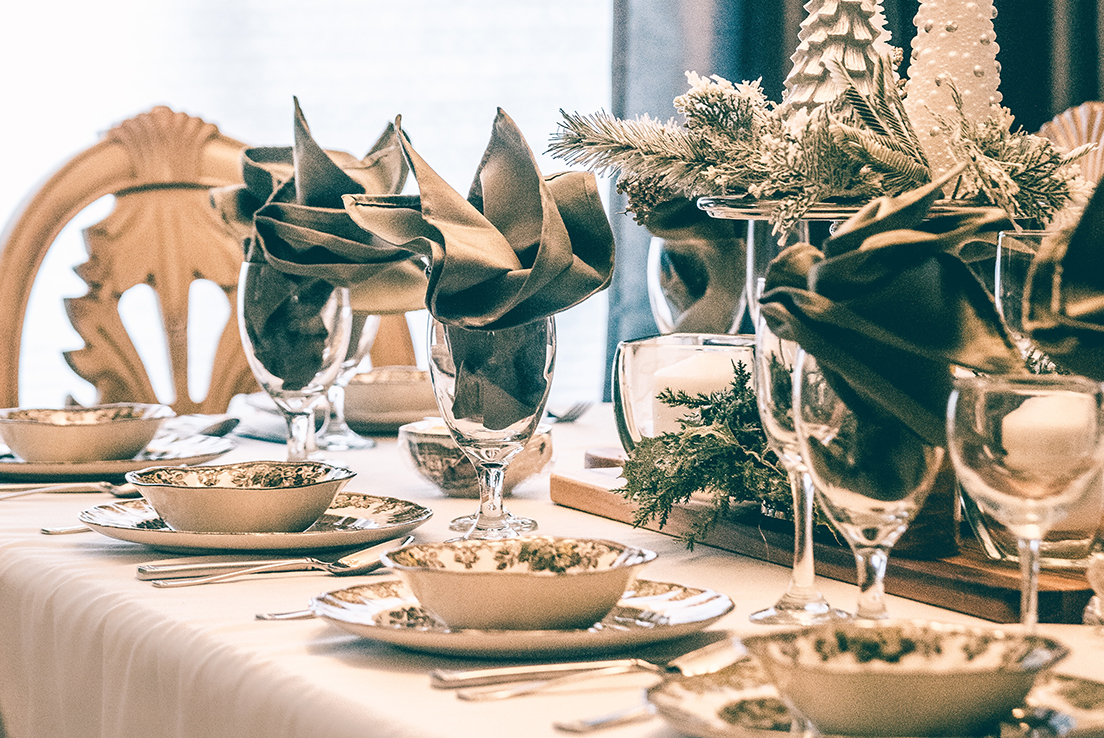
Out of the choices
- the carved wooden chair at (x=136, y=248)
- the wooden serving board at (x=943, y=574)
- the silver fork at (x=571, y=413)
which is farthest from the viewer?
the carved wooden chair at (x=136, y=248)

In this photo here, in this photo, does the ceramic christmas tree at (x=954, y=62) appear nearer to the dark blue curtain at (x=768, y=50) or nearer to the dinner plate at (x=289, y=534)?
the dinner plate at (x=289, y=534)

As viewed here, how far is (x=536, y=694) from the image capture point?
0.50 meters

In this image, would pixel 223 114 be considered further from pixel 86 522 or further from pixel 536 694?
pixel 536 694

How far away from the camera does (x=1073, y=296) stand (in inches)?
22.5

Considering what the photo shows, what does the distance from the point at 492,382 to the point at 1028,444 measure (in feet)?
1.32

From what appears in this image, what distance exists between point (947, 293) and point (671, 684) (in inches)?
8.9

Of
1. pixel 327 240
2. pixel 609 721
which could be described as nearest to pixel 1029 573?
pixel 609 721

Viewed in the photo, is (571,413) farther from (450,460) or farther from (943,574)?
(943,574)

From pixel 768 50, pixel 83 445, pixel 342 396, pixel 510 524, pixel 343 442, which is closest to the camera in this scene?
pixel 510 524

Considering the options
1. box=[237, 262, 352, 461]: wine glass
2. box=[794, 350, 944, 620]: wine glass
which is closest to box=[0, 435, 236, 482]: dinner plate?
box=[237, 262, 352, 461]: wine glass

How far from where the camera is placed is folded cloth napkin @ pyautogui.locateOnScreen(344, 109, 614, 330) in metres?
0.77

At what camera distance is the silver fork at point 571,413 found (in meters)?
1.57

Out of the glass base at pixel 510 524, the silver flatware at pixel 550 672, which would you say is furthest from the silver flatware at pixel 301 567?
the silver flatware at pixel 550 672

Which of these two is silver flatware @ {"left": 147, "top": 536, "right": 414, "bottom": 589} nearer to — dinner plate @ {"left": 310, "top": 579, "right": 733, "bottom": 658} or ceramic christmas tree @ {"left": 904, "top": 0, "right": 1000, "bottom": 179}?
dinner plate @ {"left": 310, "top": 579, "right": 733, "bottom": 658}
